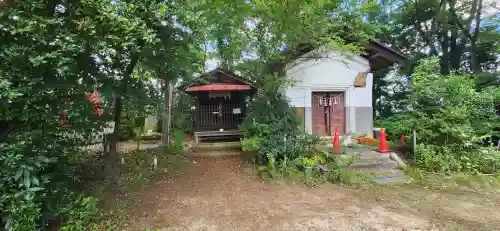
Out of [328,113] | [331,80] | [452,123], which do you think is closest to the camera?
[452,123]

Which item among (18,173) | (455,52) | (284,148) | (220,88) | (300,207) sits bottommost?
(300,207)

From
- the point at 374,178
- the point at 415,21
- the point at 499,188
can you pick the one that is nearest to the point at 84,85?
the point at 374,178

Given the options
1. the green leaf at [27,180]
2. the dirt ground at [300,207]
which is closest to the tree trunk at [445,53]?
the dirt ground at [300,207]

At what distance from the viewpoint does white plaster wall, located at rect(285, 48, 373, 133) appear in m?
9.17

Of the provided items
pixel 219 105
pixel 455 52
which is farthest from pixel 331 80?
pixel 455 52

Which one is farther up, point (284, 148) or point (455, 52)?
point (455, 52)

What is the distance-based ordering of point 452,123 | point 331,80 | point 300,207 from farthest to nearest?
point 331,80 → point 452,123 → point 300,207

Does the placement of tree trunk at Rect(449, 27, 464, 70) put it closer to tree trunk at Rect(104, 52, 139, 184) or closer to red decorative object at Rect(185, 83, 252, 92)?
red decorative object at Rect(185, 83, 252, 92)

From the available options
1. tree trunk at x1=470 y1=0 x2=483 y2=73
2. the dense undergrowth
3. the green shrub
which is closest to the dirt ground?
the dense undergrowth

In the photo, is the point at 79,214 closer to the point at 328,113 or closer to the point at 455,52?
the point at 328,113

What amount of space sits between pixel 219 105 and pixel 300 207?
249 inches

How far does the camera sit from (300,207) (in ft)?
14.9

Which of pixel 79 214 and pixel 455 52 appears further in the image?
pixel 455 52

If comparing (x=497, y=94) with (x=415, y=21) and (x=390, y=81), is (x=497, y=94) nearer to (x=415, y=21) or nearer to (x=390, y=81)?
(x=390, y=81)
